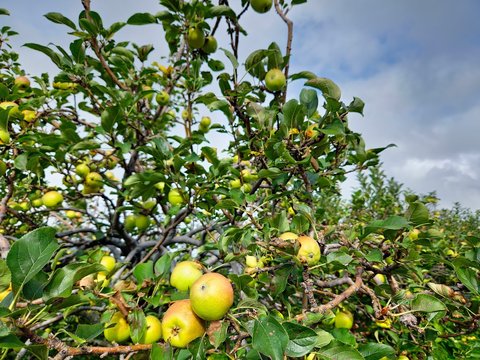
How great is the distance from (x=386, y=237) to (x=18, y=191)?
3.39 metres

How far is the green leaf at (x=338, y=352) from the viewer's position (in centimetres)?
103

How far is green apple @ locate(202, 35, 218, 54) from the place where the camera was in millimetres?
2490

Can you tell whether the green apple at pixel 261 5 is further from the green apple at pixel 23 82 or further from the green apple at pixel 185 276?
the green apple at pixel 23 82

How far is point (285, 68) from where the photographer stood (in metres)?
2.02

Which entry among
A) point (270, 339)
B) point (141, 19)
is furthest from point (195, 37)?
point (270, 339)

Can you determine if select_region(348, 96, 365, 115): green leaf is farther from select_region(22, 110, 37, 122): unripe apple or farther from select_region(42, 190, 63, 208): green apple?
select_region(42, 190, 63, 208): green apple

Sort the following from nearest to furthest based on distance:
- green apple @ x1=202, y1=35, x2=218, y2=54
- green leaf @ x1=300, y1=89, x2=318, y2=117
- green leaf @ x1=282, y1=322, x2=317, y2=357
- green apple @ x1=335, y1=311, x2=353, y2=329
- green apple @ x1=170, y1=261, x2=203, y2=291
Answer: green leaf @ x1=282, y1=322, x2=317, y2=357 < green apple @ x1=170, y1=261, x2=203, y2=291 < green leaf @ x1=300, y1=89, x2=318, y2=117 < green apple @ x1=335, y1=311, x2=353, y2=329 < green apple @ x1=202, y1=35, x2=218, y2=54

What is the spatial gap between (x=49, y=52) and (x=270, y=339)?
2.44 m

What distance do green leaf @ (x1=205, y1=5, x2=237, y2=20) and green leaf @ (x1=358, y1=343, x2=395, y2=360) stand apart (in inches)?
84.0

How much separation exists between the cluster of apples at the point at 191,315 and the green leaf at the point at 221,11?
1792mm

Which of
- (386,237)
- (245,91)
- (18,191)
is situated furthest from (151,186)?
(18,191)

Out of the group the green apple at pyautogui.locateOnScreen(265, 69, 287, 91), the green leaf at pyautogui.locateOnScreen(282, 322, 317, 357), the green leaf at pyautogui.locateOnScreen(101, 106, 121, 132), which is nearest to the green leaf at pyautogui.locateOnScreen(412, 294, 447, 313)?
the green leaf at pyautogui.locateOnScreen(282, 322, 317, 357)

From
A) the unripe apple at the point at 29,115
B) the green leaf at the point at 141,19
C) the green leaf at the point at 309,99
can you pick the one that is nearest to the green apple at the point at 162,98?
the green leaf at the point at 141,19

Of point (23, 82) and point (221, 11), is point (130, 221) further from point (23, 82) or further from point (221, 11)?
point (221, 11)
